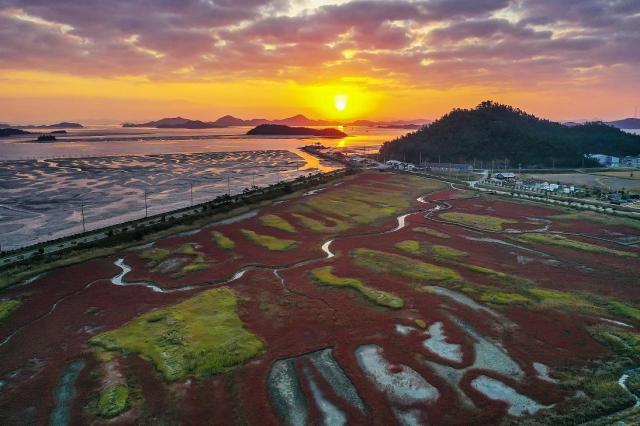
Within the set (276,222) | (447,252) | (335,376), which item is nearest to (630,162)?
(447,252)

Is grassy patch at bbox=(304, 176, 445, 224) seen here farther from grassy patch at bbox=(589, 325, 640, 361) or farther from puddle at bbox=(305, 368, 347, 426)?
puddle at bbox=(305, 368, 347, 426)

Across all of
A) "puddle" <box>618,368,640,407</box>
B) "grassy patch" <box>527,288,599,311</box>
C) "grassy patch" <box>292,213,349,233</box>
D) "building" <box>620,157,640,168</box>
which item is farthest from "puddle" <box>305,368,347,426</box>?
"building" <box>620,157,640,168</box>

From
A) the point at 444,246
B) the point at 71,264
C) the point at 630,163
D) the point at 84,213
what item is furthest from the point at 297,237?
the point at 630,163

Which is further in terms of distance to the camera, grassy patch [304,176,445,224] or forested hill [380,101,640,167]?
forested hill [380,101,640,167]

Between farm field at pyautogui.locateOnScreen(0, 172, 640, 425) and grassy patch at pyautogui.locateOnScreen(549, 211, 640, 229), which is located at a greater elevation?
grassy patch at pyautogui.locateOnScreen(549, 211, 640, 229)

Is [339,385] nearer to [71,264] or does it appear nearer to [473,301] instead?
[473,301]

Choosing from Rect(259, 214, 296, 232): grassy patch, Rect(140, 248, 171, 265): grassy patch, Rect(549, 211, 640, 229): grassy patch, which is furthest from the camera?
Rect(549, 211, 640, 229): grassy patch
